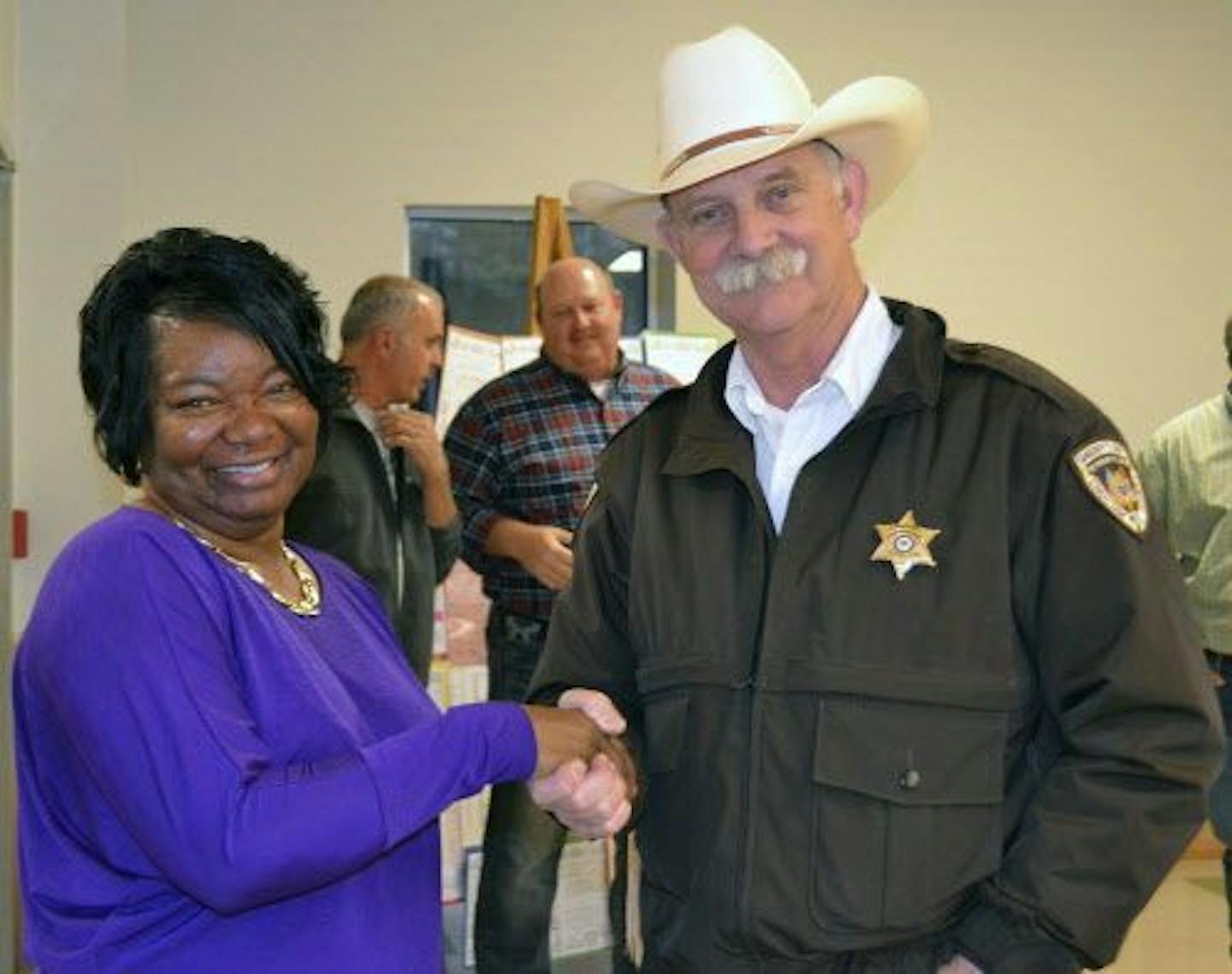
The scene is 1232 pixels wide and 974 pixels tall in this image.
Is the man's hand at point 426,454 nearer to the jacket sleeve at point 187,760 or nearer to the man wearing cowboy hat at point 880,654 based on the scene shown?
the man wearing cowboy hat at point 880,654

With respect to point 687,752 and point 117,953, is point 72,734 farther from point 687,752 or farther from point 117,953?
point 687,752

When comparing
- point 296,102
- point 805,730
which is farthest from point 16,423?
point 805,730

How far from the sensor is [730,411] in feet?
5.61

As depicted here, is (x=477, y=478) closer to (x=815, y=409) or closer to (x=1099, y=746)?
(x=815, y=409)

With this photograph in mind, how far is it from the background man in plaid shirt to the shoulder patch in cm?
207

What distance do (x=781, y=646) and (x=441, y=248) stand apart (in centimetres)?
373

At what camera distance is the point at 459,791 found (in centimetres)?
136

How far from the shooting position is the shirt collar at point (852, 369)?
1.64 meters

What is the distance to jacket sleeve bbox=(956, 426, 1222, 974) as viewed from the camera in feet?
4.66

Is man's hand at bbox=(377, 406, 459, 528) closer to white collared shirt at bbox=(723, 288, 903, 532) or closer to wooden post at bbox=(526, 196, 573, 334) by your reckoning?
wooden post at bbox=(526, 196, 573, 334)

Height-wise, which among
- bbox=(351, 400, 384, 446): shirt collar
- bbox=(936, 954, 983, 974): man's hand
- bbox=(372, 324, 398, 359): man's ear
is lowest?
Answer: bbox=(936, 954, 983, 974): man's hand

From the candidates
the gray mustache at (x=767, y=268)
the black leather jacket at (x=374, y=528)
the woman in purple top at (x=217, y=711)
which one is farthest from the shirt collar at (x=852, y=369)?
the black leather jacket at (x=374, y=528)

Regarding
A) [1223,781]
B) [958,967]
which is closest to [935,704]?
[958,967]

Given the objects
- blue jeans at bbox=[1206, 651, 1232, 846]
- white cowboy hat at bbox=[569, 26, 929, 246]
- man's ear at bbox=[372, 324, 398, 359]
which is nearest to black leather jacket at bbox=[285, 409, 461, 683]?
man's ear at bbox=[372, 324, 398, 359]
